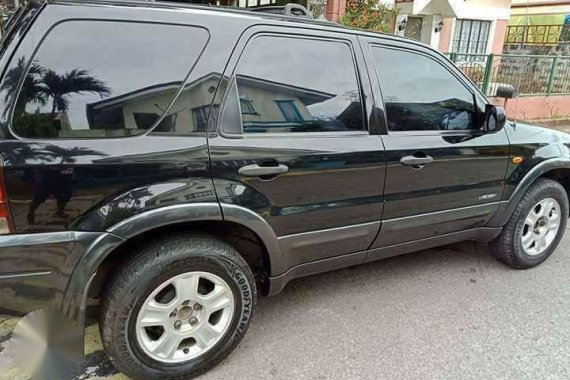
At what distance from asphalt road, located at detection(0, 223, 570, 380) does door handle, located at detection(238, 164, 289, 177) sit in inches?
41.7

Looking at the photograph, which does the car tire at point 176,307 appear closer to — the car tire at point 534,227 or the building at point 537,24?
the car tire at point 534,227

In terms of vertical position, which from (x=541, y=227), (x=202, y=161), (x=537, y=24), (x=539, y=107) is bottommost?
(x=541, y=227)

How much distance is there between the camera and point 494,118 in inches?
112

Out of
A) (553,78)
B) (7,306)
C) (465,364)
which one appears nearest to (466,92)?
(465,364)

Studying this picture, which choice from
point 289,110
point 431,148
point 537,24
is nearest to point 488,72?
point 431,148

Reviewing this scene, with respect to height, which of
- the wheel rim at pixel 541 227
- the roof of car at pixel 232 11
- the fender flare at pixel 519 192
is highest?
the roof of car at pixel 232 11

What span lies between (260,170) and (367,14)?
334 inches

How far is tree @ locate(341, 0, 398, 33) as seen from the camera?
30.0ft

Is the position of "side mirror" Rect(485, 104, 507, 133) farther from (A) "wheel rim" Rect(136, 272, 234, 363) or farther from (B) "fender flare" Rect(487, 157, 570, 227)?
(A) "wheel rim" Rect(136, 272, 234, 363)

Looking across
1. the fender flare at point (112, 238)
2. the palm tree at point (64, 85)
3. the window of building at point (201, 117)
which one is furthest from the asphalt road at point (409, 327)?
the palm tree at point (64, 85)

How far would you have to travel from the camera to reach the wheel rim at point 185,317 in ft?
6.57

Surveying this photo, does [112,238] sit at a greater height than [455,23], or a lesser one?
lesser

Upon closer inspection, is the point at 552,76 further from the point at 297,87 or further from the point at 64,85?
the point at 64,85

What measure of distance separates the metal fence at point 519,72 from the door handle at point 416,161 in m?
6.67
